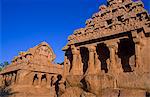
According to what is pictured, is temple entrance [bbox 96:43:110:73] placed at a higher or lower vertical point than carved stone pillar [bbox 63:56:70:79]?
higher

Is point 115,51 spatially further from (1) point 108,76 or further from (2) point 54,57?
(2) point 54,57

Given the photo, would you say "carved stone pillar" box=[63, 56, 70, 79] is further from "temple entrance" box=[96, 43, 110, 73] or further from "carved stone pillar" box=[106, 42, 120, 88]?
"carved stone pillar" box=[106, 42, 120, 88]

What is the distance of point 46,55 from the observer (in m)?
40.5

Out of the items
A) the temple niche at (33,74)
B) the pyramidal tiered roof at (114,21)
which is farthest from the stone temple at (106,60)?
the temple niche at (33,74)

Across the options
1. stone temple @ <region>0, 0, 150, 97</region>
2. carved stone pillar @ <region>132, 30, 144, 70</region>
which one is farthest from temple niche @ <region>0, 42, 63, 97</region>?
carved stone pillar @ <region>132, 30, 144, 70</region>

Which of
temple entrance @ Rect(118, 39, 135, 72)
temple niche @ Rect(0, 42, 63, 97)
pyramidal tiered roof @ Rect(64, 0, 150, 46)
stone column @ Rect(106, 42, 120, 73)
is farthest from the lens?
temple niche @ Rect(0, 42, 63, 97)

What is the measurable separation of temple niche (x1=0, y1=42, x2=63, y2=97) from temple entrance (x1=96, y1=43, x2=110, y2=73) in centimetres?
903

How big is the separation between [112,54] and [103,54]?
3.33m

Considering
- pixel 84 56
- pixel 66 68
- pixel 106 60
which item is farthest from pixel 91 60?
pixel 66 68

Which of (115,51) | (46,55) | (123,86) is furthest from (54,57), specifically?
(123,86)

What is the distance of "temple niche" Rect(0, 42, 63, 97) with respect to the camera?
33.2m

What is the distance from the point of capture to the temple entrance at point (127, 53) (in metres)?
24.0

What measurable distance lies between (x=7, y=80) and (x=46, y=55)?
8.66 metres

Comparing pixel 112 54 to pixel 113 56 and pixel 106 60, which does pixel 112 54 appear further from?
pixel 106 60
